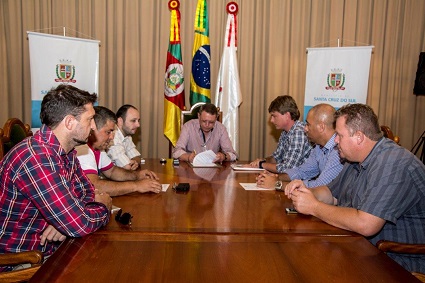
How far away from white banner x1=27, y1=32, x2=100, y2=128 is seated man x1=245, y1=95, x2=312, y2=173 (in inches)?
99.4

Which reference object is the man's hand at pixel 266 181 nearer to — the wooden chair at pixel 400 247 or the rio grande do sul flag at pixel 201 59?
the wooden chair at pixel 400 247

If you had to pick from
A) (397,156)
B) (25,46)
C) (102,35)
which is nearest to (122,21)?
(102,35)

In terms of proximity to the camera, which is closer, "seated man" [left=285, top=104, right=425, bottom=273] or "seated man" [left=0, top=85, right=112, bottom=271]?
"seated man" [left=0, top=85, right=112, bottom=271]

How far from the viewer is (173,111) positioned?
5258 millimetres

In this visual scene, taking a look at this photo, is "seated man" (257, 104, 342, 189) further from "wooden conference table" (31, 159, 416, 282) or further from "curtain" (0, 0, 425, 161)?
"curtain" (0, 0, 425, 161)

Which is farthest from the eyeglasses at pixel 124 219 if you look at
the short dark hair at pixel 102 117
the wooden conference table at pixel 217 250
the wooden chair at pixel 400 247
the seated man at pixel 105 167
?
the wooden chair at pixel 400 247

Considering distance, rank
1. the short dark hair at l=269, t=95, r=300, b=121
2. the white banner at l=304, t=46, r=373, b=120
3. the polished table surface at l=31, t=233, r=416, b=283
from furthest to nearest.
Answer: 1. the white banner at l=304, t=46, r=373, b=120
2. the short dark hair at l=269, t=95, r=300, b=121
3. the polished table surface at l=31, t=233, r=416, b=283

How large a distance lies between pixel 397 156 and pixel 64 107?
1475 mm

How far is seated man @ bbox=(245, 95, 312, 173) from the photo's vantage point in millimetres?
3357

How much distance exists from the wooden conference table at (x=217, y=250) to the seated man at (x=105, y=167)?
0.17m

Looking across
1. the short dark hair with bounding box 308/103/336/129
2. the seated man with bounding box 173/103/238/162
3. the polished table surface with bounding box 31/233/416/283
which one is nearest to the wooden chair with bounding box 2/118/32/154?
the polished table surface with bounding box 31/233/416/283

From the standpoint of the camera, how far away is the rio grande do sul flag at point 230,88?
17.4 ft

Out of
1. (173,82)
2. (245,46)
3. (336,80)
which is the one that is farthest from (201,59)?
(336,80)

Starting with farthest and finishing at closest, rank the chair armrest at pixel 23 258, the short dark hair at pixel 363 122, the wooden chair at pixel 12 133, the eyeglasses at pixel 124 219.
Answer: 1. the wooden chair at pixel 12 133
2. the short dark hair at pixel 363 122
3. the eyeglasses at pixel 124 219
4. the chair armrest at pixel 23 258
